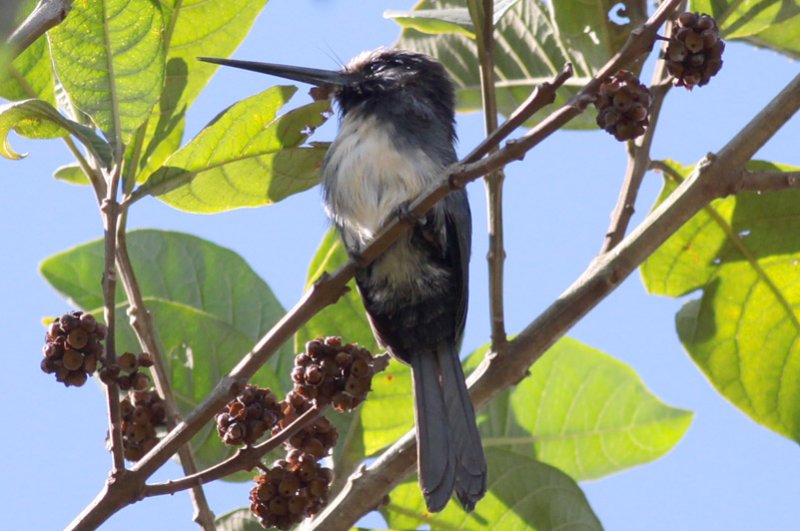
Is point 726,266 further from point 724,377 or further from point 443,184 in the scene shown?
point 443,184

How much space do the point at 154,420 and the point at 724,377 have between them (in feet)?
5.04

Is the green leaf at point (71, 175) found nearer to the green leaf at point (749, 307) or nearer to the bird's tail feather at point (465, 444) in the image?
the bird's tail feather at point (465, 444)

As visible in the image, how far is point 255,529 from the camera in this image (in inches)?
104

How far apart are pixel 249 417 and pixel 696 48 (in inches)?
43.8

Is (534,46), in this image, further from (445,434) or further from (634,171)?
(445,434)

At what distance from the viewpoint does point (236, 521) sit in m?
2.66

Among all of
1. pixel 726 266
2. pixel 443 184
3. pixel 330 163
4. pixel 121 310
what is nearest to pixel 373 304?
pixel 330 163

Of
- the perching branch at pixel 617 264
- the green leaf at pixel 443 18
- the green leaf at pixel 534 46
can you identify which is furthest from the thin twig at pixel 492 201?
the green leaf at pixel 534 46

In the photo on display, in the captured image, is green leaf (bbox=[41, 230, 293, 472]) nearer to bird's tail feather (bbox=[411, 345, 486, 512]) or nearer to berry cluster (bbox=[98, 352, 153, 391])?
bird's tail feather (bbox=[411, 345, 486, 512])

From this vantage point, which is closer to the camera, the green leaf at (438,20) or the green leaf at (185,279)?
the green leaf at (438,20)

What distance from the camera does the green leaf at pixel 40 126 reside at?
6.99ft

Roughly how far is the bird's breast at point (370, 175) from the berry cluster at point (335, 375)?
3.33 feet

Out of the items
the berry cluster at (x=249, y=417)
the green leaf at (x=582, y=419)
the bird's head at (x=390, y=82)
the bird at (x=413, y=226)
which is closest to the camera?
the berry cluster at (x=249, y=417)

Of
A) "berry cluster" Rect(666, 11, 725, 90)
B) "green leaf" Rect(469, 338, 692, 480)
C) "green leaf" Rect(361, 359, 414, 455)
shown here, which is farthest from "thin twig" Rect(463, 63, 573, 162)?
"green leaf" Rect(469, 338, 692, 480)
